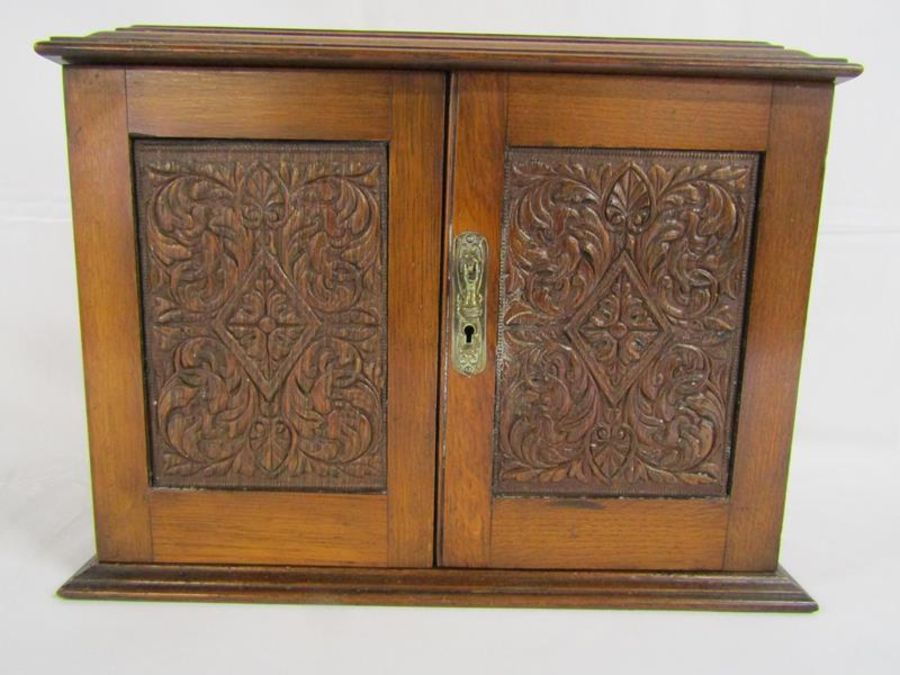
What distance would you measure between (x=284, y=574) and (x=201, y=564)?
0.17m

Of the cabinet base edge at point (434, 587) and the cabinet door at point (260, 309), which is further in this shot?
the cabinet base edge at point (434, 587)

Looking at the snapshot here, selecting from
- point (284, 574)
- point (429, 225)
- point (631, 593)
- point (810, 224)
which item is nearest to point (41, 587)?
point (284, 574)

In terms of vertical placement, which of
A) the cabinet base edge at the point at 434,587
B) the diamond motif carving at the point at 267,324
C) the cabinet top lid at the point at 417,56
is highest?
the cabinet top lid at the point at 417,56

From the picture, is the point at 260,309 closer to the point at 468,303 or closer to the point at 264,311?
the point at 264,311

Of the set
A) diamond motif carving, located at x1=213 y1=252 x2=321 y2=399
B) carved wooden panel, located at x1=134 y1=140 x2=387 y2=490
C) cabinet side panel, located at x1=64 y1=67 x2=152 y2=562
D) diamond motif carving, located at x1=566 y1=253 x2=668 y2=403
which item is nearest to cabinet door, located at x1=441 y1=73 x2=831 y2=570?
diamond motif carving, located at x1=566 y1=253 x2=668 y2=403

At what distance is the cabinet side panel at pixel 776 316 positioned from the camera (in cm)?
161

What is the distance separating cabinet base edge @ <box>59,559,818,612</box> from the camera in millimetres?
1714

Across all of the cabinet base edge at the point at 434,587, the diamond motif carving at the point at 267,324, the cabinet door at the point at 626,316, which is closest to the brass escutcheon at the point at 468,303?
the cabinet door at the point at 626,316

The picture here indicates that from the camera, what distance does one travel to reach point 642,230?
5.40 feet

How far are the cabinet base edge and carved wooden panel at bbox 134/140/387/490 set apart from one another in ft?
0.60

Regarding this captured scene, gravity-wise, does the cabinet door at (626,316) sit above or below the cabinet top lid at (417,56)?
below

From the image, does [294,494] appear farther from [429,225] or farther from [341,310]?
[429,225]

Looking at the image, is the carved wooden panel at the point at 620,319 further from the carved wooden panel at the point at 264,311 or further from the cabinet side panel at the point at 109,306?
the cabinet side panel at the point at 109,306

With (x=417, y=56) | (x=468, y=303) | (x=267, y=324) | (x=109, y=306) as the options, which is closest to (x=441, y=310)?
(x=468, y=303)
